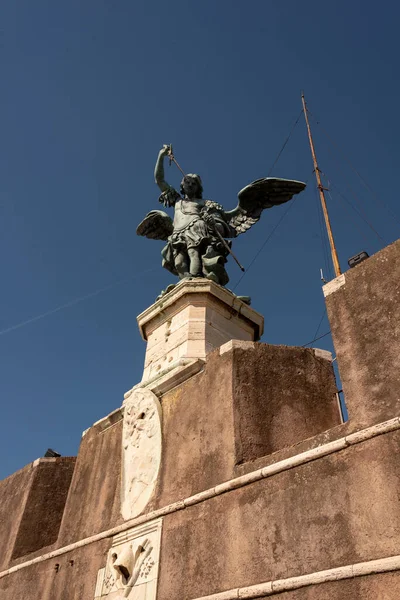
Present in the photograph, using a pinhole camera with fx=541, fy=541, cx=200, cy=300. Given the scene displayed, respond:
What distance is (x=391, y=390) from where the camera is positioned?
142 inches

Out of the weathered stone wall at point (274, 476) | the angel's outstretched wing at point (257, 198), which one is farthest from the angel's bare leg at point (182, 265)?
the weathered stone wall at point (274, 476)

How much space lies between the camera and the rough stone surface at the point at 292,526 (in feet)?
10.9

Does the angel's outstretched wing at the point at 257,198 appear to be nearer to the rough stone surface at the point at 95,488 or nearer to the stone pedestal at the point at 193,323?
the stone pedestal at the point at 193,323

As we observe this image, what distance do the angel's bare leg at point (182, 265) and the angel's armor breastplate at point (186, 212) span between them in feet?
1.55

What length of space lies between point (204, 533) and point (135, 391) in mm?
2191

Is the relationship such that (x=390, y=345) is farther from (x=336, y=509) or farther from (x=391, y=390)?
(x=336, y=509)

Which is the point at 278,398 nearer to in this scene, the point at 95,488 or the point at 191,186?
the point at 95,488

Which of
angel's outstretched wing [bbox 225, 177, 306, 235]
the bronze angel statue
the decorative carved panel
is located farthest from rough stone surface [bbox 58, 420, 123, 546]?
angel's outstretched wing [bbox 225, 177, 306, 235]

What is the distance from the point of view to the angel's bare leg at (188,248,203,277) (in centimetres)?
728

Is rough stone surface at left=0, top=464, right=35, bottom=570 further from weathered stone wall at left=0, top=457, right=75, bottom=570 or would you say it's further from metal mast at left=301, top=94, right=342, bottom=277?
metal mast at left=301, top=94, right=342, bottom=277

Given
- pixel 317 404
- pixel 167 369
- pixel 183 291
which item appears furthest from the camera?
pixel 183 291

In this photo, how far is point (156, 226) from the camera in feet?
28.7

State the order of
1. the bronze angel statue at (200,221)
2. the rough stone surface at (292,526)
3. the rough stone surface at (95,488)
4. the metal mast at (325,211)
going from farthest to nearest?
the metal mast at (325,211)
the bronze angel statue at (200,221)
the rough stone surface at (95,488)
the rough stone surface at (292,526)

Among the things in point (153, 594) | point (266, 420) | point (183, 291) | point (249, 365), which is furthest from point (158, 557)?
point (183, 291)
